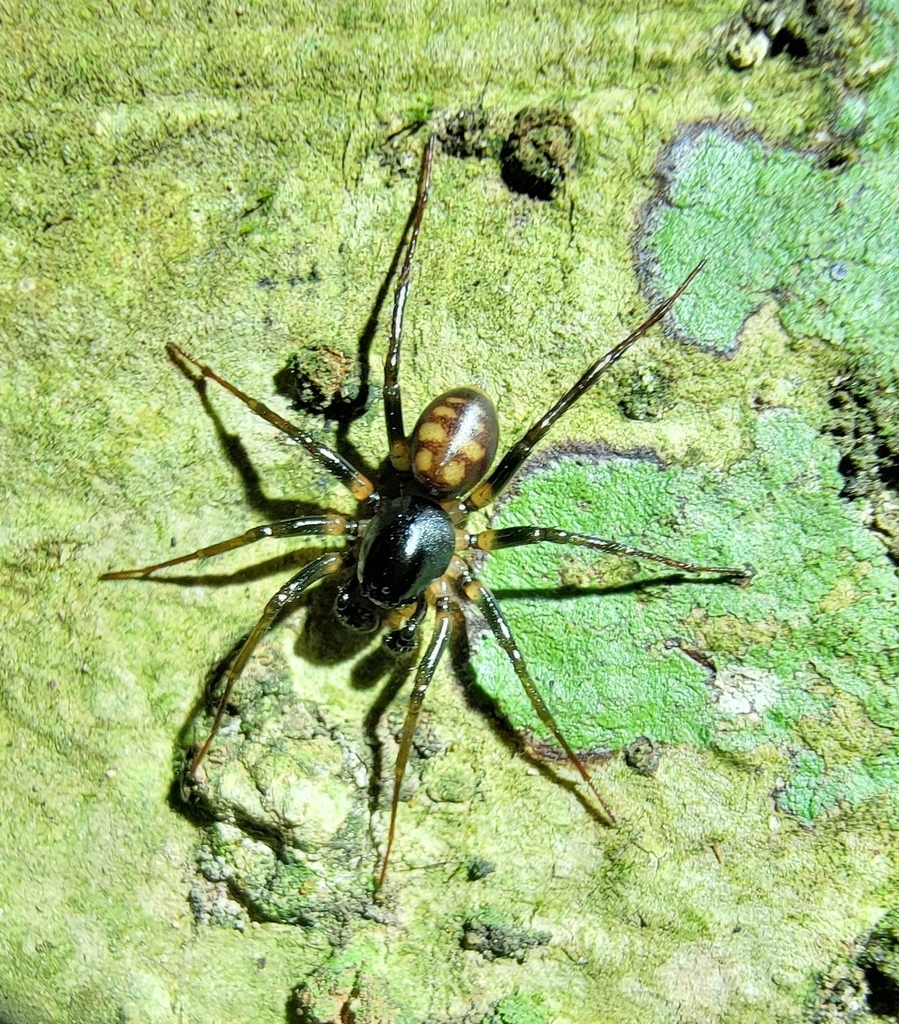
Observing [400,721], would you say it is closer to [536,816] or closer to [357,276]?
[536,816]

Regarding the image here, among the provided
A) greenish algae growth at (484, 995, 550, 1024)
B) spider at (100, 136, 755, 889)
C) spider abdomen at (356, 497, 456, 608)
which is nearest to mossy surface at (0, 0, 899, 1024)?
greenish algae growth at (484, 995, 550, 1024)

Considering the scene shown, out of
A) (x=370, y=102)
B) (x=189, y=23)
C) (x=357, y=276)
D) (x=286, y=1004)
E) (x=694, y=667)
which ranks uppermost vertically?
(x=370, y=102)

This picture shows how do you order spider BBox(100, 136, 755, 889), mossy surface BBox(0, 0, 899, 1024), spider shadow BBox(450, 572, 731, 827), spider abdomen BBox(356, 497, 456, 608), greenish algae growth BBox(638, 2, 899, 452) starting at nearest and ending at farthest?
greenish algae growth BBox(638, 2, 899, 452), mossy surface BBox(0, 0, 899, 1024), spider BBox(100, 136, 755, 889), spider shadow BBox(450, 572, 731, 827), spider abdomen BBox(356, 497, 456, 608)

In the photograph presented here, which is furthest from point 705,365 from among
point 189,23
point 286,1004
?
point 286,1004

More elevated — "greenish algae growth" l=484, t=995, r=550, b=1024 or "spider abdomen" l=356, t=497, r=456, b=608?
"spider abdomen" l=356, t=497, r=456, b=608

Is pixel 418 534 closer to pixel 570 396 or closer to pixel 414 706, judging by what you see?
pixel 414 706

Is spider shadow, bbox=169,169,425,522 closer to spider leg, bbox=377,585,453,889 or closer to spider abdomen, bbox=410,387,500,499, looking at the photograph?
spider abdomen, bbox=410,387,500,499

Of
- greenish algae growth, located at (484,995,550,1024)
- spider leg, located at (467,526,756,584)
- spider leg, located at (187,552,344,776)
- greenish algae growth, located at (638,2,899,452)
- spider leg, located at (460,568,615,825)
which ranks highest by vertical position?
greenish algae growth, located at (638,2,899,452)

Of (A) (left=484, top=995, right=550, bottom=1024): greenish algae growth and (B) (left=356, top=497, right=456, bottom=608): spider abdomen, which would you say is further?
(B) (left=356, top=497, right=456, bottom=608): spider abdomen
